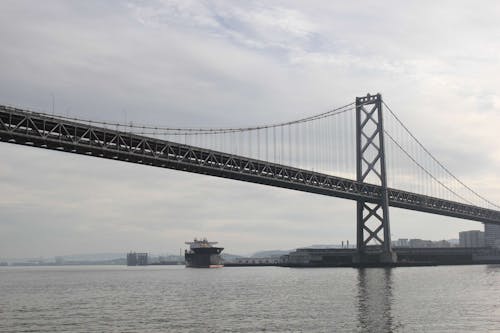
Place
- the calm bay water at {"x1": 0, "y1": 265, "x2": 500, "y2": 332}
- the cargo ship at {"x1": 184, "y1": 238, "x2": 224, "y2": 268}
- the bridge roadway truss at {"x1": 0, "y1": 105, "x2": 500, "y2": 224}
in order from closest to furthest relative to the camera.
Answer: the calm bay water at {"x1": 0, "y1": 265, "x2": 500, "y2": 332}
the bridge roadway truss at {"x1": 0, "y1": 105, "x2": 500, "y2": 224}
the cargo ship at {"x1": 184, "y1": 238, "x2": 224, "y2": 268}

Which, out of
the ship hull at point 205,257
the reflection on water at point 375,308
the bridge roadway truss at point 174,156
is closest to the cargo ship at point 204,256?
the ship hull at point 205,257

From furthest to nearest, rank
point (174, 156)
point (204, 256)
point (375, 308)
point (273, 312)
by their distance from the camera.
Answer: point (204, 256) → point (174, 156) → point (375, 308) → point (273, 312)

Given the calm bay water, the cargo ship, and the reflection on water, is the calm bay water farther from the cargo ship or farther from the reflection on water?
the cargo ship

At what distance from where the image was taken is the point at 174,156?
76.6 meters

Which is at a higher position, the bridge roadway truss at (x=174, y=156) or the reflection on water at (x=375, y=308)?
the bridge roadway truss at (x=174, y=156)

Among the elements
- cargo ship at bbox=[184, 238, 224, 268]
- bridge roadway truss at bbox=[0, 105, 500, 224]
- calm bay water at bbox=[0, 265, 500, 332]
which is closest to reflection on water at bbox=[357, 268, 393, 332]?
calm bay water at bbox=[0, 265, 500, 332]

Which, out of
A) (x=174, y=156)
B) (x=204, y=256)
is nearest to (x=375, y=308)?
(x=174, y=156)

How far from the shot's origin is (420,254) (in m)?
155

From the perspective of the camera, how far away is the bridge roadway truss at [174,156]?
197 feet

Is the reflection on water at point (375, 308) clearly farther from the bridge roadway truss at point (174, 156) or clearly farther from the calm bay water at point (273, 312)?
the bridge roadway truss at point (174, 156)

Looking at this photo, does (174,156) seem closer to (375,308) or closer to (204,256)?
(375,308)

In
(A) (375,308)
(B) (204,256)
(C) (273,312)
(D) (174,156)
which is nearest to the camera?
(C) (273,312)

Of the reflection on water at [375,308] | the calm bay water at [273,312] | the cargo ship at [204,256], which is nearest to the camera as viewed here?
the reflection on water at [375,308]

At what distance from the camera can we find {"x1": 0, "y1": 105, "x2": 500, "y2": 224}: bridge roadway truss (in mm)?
60062
